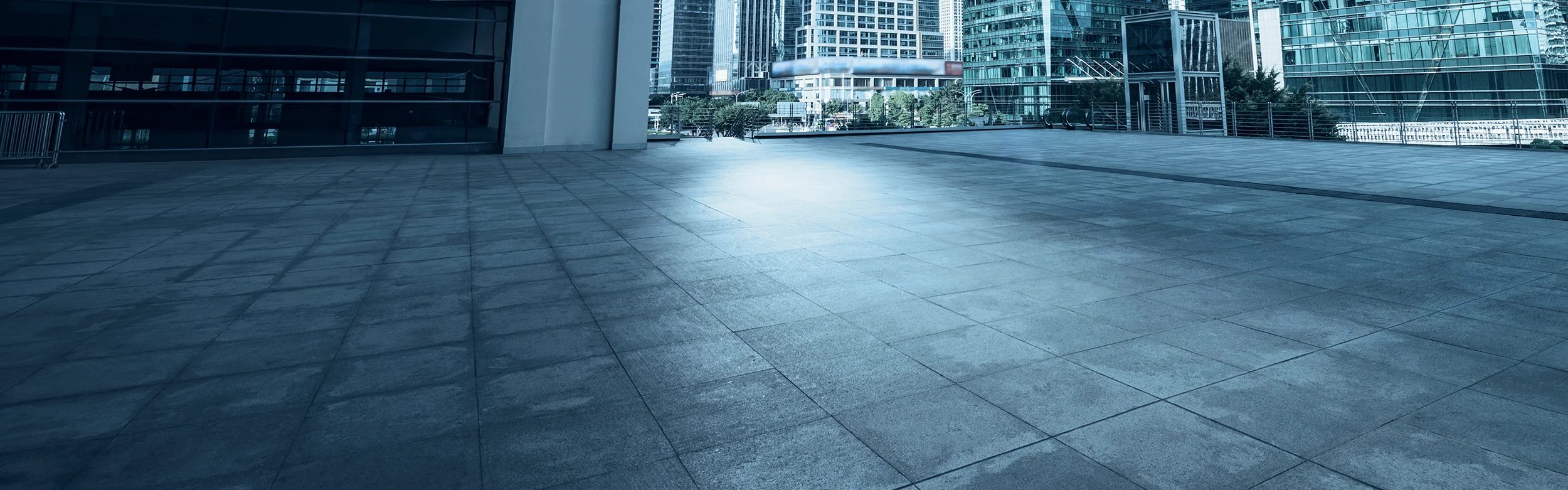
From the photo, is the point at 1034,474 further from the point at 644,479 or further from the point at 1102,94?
the point at 1102,94

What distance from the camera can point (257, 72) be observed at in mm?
19625

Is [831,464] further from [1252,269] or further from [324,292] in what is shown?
[1252,269]

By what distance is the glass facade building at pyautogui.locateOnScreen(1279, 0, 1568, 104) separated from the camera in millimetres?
55500

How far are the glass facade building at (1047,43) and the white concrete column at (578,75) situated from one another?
81310 mm

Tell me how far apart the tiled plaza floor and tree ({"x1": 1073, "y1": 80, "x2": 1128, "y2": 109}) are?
3791cm

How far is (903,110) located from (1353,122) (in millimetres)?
74808

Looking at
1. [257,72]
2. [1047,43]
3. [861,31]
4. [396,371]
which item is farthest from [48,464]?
[861,31]

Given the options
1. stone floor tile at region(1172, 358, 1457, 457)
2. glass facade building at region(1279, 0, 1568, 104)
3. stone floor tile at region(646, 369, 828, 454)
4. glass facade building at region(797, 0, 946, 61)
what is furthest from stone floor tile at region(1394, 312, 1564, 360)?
glass facade building at region(797, 0, 946, 61)

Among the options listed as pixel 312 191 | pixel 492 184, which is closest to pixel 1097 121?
pixel 492 184

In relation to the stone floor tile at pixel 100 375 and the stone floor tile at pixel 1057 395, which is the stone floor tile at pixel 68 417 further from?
the stone floor tile at pixel 1057 395

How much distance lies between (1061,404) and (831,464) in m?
1.32

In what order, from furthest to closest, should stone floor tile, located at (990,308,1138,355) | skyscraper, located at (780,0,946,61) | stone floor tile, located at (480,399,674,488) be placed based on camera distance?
skyscraper, located at (780,0,946,61)
stone floor tile, located at (990,308,1138,355)
stone floor tile, located at (480,399,674,488)

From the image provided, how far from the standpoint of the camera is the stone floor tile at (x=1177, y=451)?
2822 millimetres

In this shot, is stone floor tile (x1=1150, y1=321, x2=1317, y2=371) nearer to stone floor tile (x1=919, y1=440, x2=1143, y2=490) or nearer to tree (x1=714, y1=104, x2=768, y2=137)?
stone floor tile (x1=919, y1=440, x2=1143, y2=490)
